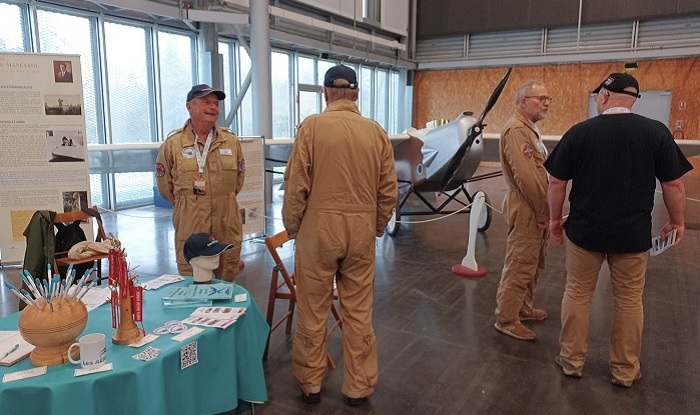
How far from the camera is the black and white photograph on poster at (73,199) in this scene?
493cm

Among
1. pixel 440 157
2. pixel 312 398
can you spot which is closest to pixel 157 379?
pixel 312 398

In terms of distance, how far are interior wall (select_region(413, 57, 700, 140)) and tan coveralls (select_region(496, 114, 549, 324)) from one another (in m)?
11.8

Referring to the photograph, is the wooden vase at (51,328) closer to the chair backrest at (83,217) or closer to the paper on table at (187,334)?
the paper on table at (187,334)

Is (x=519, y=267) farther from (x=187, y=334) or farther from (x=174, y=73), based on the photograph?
(x=174, y=73)

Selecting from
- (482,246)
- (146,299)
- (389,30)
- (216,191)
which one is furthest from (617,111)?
(389,30)

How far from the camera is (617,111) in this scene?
2.57 m

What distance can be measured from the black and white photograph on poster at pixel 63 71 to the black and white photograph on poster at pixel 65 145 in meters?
0.50

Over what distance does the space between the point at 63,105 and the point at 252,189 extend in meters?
2.11

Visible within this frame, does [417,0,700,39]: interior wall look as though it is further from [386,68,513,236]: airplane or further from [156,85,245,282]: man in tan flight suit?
[156,85,245,282]: man in tan flight suit

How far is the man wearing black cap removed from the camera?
2.53 m

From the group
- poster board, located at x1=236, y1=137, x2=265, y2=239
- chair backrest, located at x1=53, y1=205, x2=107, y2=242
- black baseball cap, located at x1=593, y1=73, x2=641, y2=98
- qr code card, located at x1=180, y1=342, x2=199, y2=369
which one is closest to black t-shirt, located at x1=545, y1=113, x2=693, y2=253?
black baseball cap, located at x1=593, y1=73, x2=641, y2=98

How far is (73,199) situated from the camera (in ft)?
16.2

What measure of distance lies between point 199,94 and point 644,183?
2.45 m

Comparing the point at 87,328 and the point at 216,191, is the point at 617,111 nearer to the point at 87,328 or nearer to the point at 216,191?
the point at 216,191
